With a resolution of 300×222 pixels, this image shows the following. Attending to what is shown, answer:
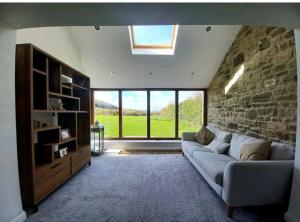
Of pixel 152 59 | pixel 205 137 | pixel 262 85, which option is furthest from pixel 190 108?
pixel 262 85

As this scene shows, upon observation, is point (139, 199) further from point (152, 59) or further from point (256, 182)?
point (152, 59)

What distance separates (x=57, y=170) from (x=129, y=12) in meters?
2.47

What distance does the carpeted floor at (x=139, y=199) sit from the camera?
218 centimetres

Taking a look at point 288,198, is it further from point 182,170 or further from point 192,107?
point 192,107

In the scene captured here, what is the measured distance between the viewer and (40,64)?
265 centimetres

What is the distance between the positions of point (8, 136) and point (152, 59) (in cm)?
360

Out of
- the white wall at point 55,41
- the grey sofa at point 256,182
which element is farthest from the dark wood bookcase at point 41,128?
the grey sofa at point 256,182

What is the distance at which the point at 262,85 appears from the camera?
319cm

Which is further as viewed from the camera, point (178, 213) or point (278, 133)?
point (278, 133)

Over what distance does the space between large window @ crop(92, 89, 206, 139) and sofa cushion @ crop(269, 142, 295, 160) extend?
357 centimetres

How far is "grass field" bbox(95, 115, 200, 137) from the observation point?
6.09 m

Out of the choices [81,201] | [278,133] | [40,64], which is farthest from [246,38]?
[81,201]

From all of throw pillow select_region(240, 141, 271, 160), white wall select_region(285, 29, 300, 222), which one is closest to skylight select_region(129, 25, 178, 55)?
white wall select_region(285, 29, 300, 222)

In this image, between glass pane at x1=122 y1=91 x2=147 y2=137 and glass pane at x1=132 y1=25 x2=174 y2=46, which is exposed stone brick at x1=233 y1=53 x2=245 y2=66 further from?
glass pane at x1=122 y1=91 x2=147 y2=137
